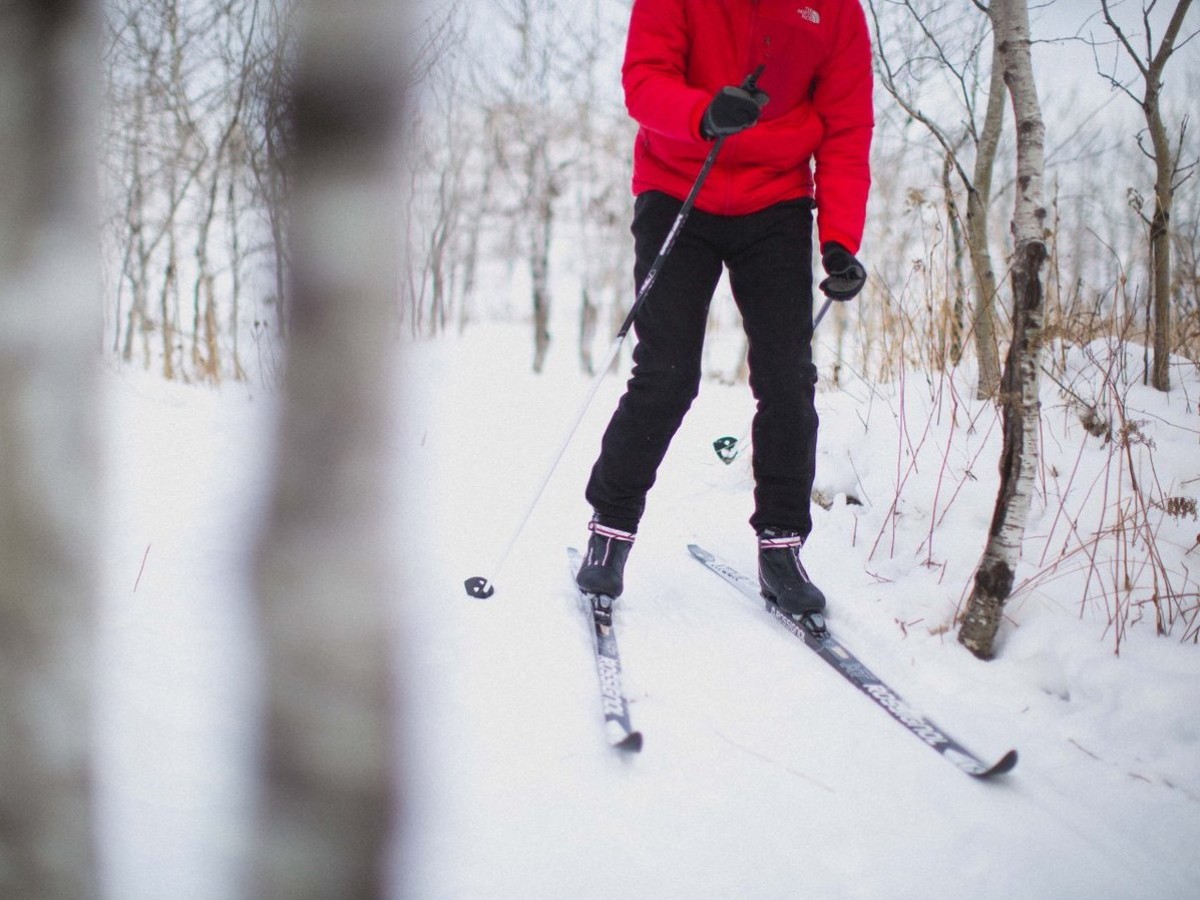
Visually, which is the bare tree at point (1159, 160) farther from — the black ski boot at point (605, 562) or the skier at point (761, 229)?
the black ski boot at point (605, 562)

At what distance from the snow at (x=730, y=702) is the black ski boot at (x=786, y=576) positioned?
0.26ft

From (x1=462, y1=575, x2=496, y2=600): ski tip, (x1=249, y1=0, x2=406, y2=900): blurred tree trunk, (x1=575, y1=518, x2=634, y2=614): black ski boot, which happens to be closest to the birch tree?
(x1=575, y1=518, x2=634, y2=614): black ski boot

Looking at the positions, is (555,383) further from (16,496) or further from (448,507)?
(16,496)

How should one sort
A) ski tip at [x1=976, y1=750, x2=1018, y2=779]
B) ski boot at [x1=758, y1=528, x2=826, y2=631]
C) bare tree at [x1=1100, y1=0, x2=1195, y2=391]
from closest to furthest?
ski tip at [x1=976, y1=750, x2=1018, y2=779] → ski boot at [x1=758, y1=528, x2=826, y2=631] → bare tree at [x1=1100, y1=0, x2=1195, y2=391]

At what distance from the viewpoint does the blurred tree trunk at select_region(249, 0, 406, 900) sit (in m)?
0.51

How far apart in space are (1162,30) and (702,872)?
3.02 metres

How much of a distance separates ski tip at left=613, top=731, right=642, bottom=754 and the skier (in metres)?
0.56

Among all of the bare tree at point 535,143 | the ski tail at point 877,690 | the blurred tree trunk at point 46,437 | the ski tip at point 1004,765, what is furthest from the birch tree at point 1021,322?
the bare tree at point 535,143

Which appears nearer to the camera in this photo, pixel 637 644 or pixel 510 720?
pixel 510 720

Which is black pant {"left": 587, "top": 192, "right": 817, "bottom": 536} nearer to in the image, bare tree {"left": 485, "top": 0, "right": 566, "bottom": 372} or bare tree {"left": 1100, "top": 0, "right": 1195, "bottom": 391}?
bare tree {"left": 1100, "top": 0, "right": 1195, "bottom": 391}

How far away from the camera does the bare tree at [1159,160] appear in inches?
91.8

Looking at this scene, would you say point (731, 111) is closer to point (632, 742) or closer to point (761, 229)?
point (761, 229)

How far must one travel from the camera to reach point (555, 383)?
6.94 metres

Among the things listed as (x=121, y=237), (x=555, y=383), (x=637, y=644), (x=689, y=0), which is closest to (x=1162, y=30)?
(x=689, y=0)
